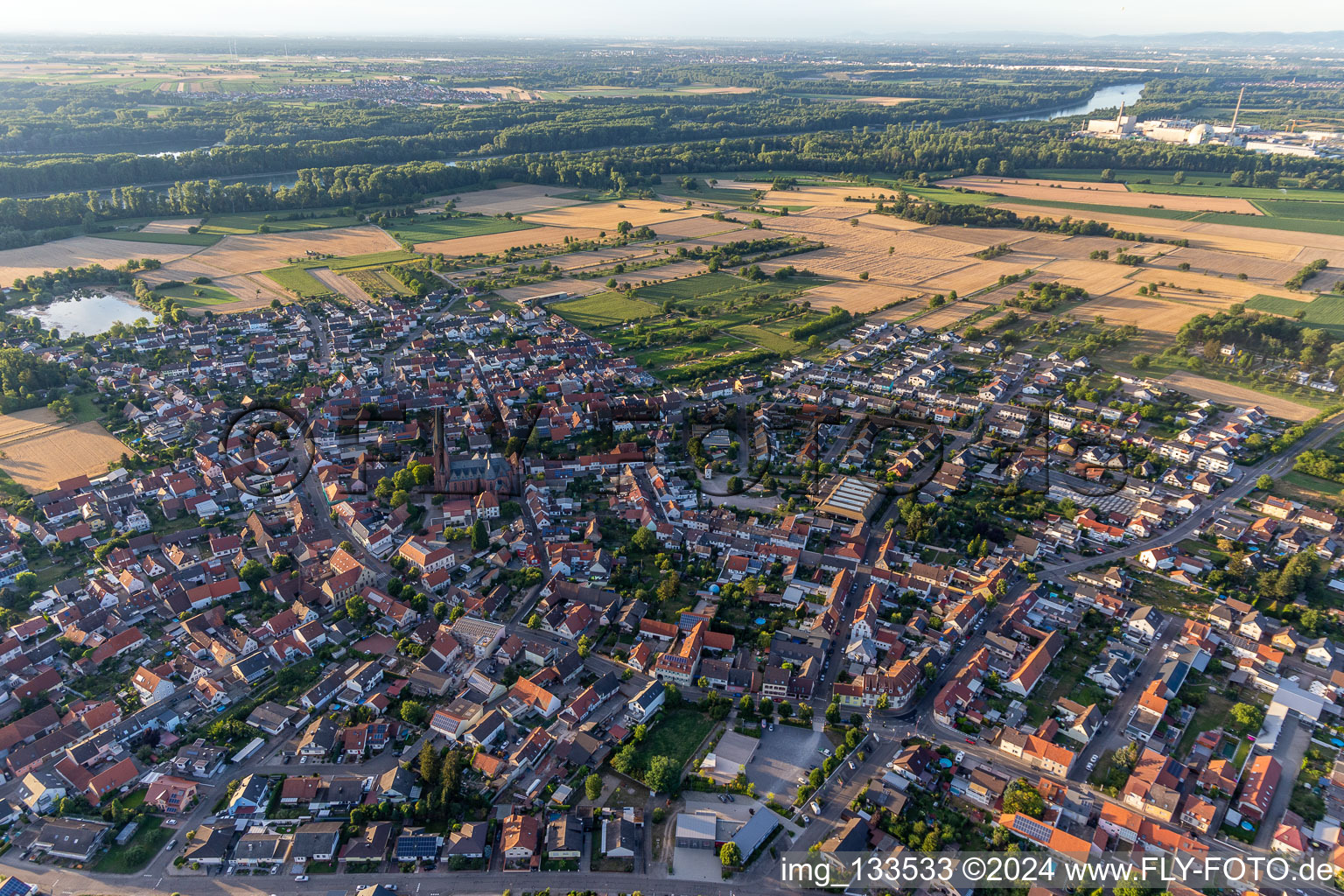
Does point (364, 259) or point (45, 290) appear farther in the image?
point (364, 259)

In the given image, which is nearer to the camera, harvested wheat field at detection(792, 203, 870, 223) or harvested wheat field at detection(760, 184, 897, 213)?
harvested wheat field at detection(792, 203, 870, 223)

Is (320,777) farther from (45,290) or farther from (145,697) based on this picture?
(45,290)

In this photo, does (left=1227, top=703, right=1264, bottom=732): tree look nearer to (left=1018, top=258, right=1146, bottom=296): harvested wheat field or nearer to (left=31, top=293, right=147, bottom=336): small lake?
(left=1018, top=258, right=1146, bottom=296): harvested wheat field

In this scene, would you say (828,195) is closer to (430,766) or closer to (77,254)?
(77,254)

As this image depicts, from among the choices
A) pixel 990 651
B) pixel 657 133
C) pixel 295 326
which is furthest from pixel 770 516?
pixel 657 133

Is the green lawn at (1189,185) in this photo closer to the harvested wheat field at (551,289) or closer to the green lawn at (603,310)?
the green lawn at (603,310)

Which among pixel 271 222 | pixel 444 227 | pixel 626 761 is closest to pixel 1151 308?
pixel 626 761

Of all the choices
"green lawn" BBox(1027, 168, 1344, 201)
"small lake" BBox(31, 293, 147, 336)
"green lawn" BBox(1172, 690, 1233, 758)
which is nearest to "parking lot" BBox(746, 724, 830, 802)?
"green lawn" BBox(1172, 690, 1233, 758)
